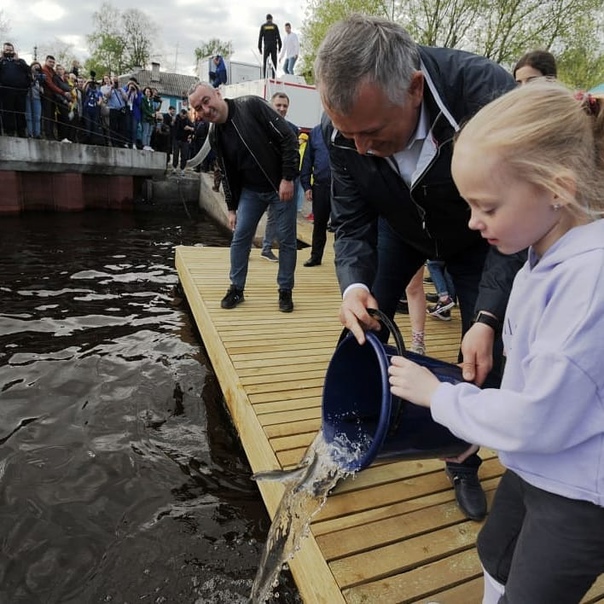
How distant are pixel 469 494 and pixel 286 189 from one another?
263 cm

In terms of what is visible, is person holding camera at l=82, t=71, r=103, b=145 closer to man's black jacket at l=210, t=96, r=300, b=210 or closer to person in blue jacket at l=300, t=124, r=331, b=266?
person in blue jacket at l=300, t=124, r=331, b=266

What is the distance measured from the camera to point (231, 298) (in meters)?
4.10

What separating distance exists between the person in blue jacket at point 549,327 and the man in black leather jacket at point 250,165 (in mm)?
2997

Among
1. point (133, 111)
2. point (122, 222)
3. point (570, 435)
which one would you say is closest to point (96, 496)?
point (570, 435)

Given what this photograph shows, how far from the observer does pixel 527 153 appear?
2.86 feet

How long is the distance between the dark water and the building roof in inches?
1444

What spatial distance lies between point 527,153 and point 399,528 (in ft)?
4.83

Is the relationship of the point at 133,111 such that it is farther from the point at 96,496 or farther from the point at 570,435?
the point at 570,435

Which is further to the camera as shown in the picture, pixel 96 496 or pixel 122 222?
pixel 122 222

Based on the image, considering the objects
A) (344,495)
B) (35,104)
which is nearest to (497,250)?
(344,495)

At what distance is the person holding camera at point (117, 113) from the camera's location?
1152cm

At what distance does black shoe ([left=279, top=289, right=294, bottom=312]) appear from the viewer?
4.22 metres

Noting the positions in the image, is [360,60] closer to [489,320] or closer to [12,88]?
[489,320]

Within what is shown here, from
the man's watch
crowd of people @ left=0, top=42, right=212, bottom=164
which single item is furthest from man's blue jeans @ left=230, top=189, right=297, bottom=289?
crowd of people @ left=0, top=42, right=212, bottom=164
